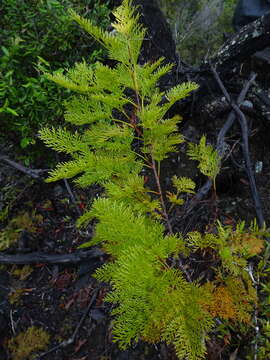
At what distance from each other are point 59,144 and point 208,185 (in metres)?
1.14

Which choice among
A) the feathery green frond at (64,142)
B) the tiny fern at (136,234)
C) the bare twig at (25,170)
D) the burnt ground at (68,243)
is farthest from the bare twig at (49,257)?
the feathery green frond at (64,142)

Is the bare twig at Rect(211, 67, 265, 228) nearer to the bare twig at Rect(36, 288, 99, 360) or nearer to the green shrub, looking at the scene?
the green shrub

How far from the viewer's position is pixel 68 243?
2.99 m

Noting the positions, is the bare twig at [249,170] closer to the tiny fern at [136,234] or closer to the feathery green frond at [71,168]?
the tiny fern at [136,234]

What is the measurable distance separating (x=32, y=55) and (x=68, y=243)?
5.86ft

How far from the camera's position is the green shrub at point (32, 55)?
91.0 inches

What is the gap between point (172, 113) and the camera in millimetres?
3008

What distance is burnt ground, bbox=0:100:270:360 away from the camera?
2.25 m

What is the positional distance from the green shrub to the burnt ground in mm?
674

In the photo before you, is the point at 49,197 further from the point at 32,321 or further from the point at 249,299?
the point at 249,299

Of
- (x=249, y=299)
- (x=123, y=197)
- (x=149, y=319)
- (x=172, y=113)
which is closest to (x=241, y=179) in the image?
(x=172, y=113)

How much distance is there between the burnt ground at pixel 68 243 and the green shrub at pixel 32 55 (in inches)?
26.5

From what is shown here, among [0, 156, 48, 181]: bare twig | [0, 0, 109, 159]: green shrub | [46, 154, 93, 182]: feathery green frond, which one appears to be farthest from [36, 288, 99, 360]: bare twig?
[46, 154, 93, 182]: feathery green frond

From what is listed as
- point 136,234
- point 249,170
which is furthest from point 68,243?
point 136,234
